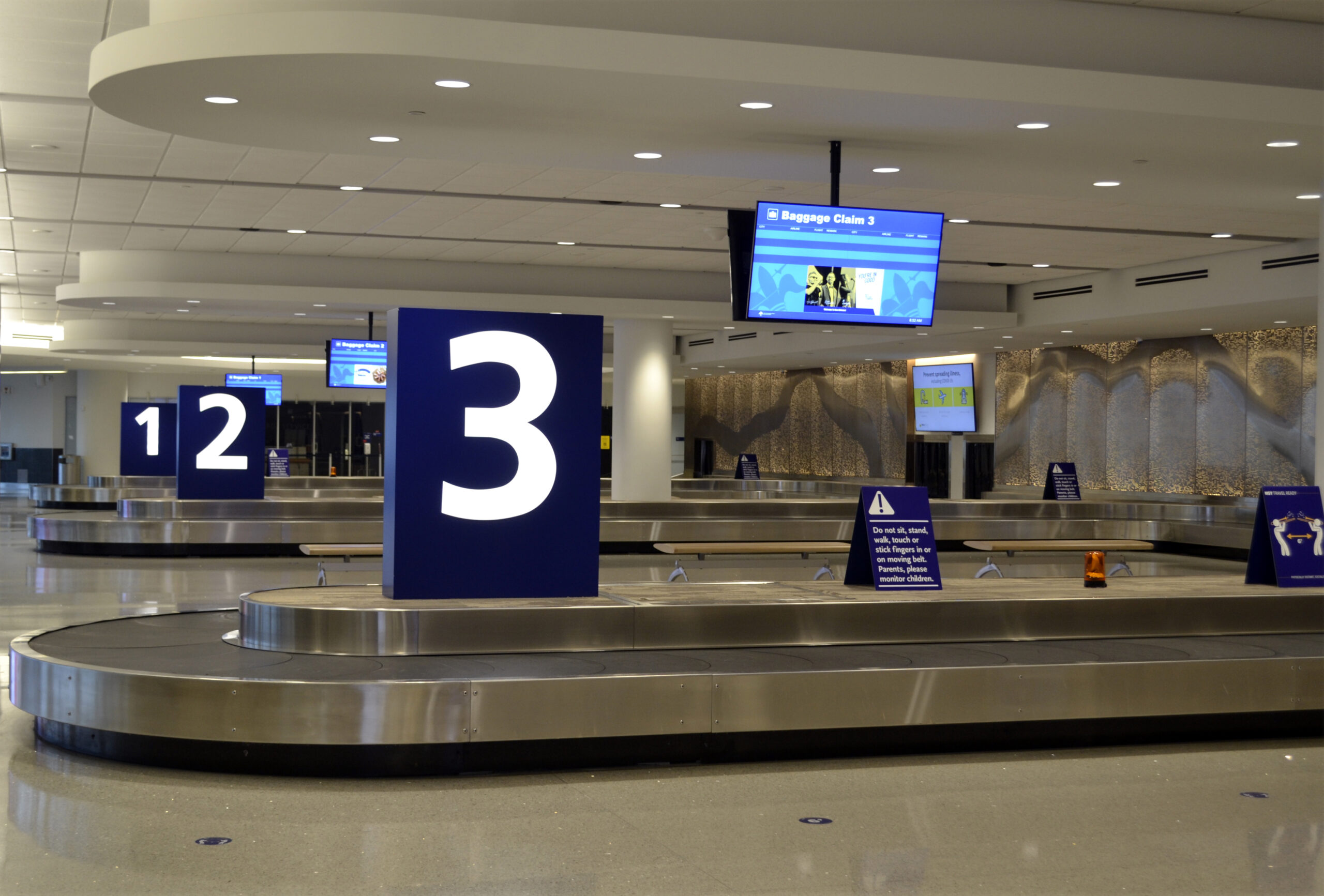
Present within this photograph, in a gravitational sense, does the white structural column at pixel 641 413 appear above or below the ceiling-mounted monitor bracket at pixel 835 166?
below

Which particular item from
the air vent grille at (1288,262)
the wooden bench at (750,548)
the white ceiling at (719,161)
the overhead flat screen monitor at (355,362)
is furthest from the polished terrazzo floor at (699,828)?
the overhead flat screen monitor at (355,362)

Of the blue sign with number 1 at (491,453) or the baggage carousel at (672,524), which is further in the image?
the baggage carousel at (672,524)

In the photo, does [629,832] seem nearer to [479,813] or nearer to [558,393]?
[479,813]

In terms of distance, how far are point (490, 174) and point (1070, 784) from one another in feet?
24.7

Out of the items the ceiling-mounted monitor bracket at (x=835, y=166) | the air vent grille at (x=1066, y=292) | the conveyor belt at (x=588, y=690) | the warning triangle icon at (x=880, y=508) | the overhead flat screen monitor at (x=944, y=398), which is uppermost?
the air vent grille at (x=1066, y=292)

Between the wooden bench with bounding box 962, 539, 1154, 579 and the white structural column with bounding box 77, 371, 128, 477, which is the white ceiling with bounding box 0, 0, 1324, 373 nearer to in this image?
the wooden bench with bounding box 962, 539, 1154, 579

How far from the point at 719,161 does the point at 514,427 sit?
9.10 ft

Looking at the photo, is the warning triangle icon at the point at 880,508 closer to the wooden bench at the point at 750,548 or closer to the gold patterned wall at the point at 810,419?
the wooden bench at the point at 750,548

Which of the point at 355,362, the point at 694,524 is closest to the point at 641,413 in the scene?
the point at 694,524

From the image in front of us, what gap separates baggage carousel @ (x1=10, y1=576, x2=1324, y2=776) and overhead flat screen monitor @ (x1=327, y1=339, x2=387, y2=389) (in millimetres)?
13532

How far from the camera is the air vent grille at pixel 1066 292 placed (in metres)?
17.4

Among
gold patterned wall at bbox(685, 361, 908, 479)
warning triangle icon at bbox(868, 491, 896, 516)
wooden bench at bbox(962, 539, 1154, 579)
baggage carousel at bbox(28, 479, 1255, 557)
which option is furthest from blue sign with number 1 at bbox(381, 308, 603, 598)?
gold patterned wall at bbox(685, 361, 908, 479)

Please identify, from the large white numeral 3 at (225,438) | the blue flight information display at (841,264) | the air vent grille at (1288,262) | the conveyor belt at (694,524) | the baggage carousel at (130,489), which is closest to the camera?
the blue flight information display at (841,264)

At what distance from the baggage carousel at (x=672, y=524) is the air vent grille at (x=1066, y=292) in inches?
119
